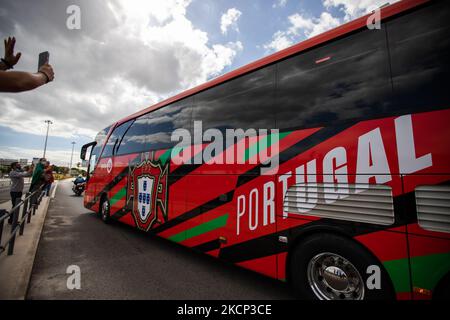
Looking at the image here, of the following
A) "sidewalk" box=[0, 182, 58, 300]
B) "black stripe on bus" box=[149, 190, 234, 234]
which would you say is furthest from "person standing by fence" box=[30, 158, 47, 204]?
"black stripe on bus" box=[149, 190, 234, 234]

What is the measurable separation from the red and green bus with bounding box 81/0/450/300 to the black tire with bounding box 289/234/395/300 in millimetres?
11

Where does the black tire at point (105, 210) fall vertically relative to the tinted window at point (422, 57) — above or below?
below

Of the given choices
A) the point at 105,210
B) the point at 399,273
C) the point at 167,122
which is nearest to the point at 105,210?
the point at 105,210

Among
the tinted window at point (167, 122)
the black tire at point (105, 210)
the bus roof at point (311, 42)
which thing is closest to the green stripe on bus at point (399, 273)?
the bus roof at point (311, 42)

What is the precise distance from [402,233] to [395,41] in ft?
6.15

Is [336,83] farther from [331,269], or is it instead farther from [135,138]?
[135,138]

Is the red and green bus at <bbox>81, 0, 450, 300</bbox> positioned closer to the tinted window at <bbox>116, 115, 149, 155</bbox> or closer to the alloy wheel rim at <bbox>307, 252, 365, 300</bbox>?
the alloy wheel rim at <bbox>307, 252, 365, 300</bbox>

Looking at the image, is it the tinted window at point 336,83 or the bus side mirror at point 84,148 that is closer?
the tinted window at point 336,83

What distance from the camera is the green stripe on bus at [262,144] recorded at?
10.0 feet

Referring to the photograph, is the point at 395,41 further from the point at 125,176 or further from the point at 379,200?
the point at 125,176

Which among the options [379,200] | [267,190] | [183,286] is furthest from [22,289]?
[379,200]

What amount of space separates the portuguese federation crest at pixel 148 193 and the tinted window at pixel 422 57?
4.02 m

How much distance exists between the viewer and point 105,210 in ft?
24.0

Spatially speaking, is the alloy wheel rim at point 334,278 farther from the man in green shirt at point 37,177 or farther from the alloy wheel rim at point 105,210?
the man in green shirt at point 37,177
